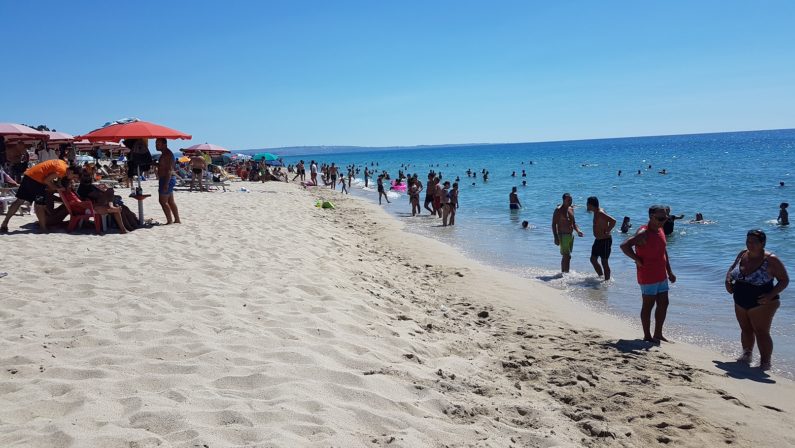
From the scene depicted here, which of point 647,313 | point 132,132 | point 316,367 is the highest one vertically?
point 132,132

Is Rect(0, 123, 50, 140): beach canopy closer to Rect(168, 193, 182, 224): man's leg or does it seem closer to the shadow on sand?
Rect(168, 193, 182, 224): man's leg

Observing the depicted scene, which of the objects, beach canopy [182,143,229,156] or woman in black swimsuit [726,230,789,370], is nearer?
woman in black swimsuit [726,230,789,370]

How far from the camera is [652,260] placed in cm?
577

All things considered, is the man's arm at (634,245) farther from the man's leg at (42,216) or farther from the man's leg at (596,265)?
the man's leg at (42,216)

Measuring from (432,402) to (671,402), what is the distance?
1976 mm

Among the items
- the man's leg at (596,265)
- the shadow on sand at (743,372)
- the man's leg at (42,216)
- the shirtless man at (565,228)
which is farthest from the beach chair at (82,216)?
the shadow on sand at (743,372)

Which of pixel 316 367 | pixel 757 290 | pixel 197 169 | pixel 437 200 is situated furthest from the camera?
pixel 197 169

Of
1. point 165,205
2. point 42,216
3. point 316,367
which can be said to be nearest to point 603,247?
point 316,367

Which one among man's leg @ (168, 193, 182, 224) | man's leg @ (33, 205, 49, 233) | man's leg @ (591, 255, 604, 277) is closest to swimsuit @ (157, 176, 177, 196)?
man's leg @ (168, 193, 182, 224)

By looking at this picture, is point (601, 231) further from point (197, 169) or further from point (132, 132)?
point (197, 169)

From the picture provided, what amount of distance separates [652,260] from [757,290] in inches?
37.5

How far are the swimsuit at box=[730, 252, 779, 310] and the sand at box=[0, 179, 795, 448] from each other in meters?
0.68

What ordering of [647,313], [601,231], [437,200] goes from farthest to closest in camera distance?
[437,200] → [601,231] → [647,313]

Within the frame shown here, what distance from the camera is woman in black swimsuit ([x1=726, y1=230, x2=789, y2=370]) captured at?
16.7ft
